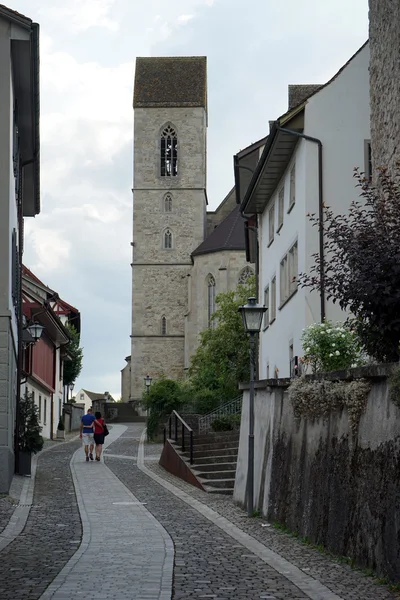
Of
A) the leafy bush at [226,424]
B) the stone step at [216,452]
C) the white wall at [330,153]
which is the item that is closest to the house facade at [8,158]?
the stone step at [216,452]

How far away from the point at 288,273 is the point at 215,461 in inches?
241

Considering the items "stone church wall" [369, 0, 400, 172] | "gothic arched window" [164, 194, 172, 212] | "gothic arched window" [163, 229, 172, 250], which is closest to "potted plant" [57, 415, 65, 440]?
"stone church wall" [369, 0, 400, 172]

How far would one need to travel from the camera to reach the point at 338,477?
1186 cm

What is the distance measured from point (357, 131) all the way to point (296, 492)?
44.6 ft

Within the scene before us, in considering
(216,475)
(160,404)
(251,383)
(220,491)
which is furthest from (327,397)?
(160,404)

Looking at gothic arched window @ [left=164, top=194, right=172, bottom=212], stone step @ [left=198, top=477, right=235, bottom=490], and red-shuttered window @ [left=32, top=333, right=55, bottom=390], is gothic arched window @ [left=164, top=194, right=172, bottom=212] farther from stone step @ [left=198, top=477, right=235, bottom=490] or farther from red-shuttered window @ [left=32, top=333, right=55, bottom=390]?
stone step @ [left=198, top=477, right=235, bottom=490]

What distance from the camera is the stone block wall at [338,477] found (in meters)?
9.93

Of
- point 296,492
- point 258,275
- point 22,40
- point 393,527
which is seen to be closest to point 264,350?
point 258,275

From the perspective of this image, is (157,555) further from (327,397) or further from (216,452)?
(216,452)

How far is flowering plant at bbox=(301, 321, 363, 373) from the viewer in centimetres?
1554

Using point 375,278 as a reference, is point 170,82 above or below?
above

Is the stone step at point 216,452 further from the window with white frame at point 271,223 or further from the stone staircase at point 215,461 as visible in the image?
the window with white frame at point 271,223

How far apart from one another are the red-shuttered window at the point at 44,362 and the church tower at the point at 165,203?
118ft

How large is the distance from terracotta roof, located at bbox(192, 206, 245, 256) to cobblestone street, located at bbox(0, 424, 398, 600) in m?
59.1
